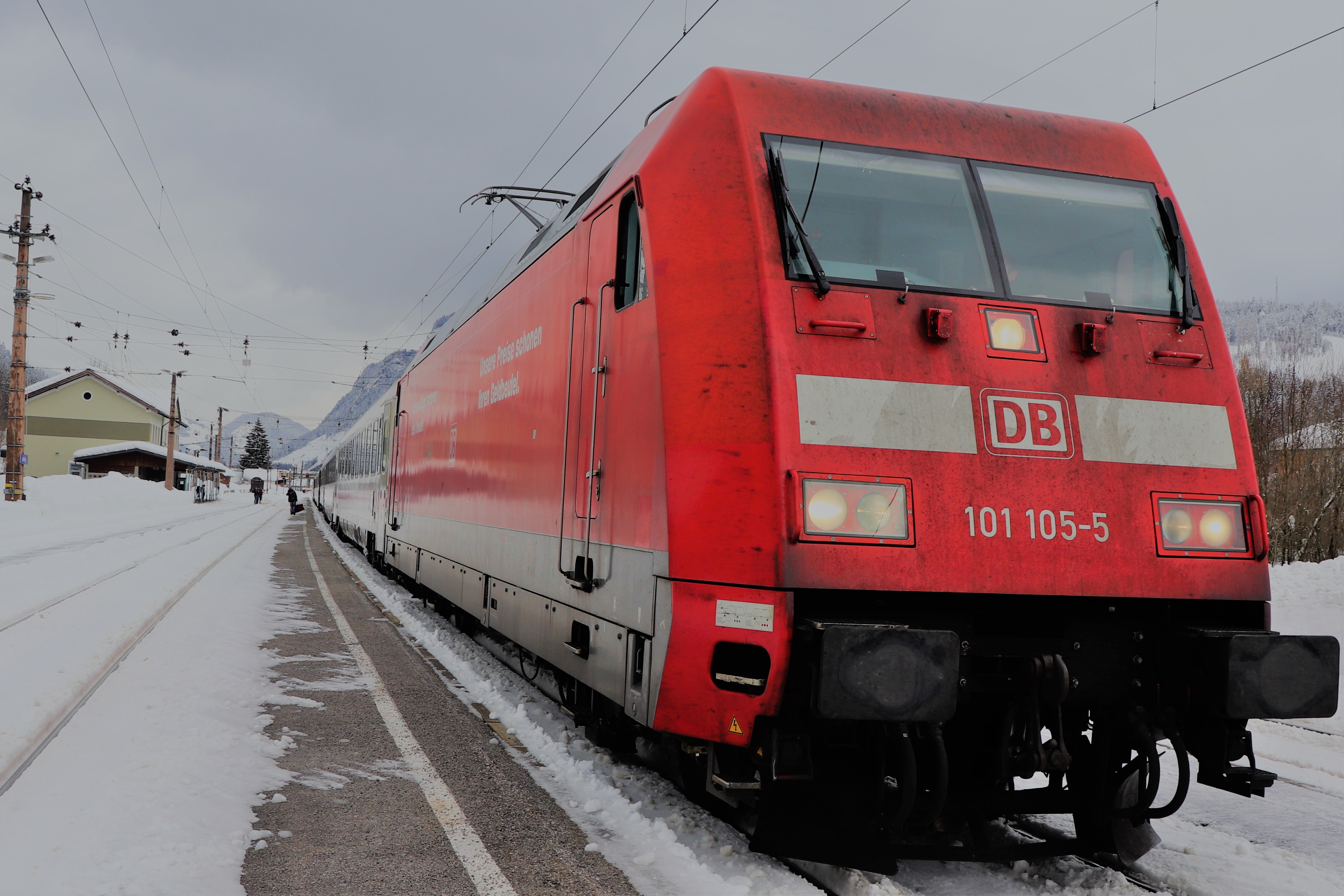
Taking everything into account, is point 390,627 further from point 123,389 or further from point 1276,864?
point 123,389

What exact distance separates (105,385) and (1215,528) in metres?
73.5

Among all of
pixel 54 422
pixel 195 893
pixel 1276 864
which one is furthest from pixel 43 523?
pixel 54 422

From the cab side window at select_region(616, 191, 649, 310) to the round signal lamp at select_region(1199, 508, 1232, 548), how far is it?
2.47 m

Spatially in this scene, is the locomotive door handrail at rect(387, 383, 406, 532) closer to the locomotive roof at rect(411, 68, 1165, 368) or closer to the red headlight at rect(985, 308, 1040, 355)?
the locomotive roof at rect(411, 68, 1165, 368)

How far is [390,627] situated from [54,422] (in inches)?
2565

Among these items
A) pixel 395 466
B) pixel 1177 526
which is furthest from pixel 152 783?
pixel 395 466

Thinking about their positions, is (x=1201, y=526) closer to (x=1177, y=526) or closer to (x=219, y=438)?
(x=1177, y=526)

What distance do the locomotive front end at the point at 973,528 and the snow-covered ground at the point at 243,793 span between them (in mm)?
236

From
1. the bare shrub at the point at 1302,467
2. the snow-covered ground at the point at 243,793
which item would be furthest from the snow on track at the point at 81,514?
the bare shrub at the point at 1302,467

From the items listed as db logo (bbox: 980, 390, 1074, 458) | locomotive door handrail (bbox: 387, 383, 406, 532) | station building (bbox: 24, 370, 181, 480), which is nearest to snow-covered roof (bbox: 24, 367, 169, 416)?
station building (bbox: 24, 370, 181, 480)

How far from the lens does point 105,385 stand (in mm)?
64625

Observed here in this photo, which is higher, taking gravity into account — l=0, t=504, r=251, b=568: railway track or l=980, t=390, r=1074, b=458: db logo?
l=980, t=390, r=1074, b=458: db logo

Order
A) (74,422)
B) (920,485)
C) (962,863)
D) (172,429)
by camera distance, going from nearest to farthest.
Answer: (920,485), (962,863), (172,429), (74,422)

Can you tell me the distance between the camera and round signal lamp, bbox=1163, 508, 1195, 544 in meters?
3.69
